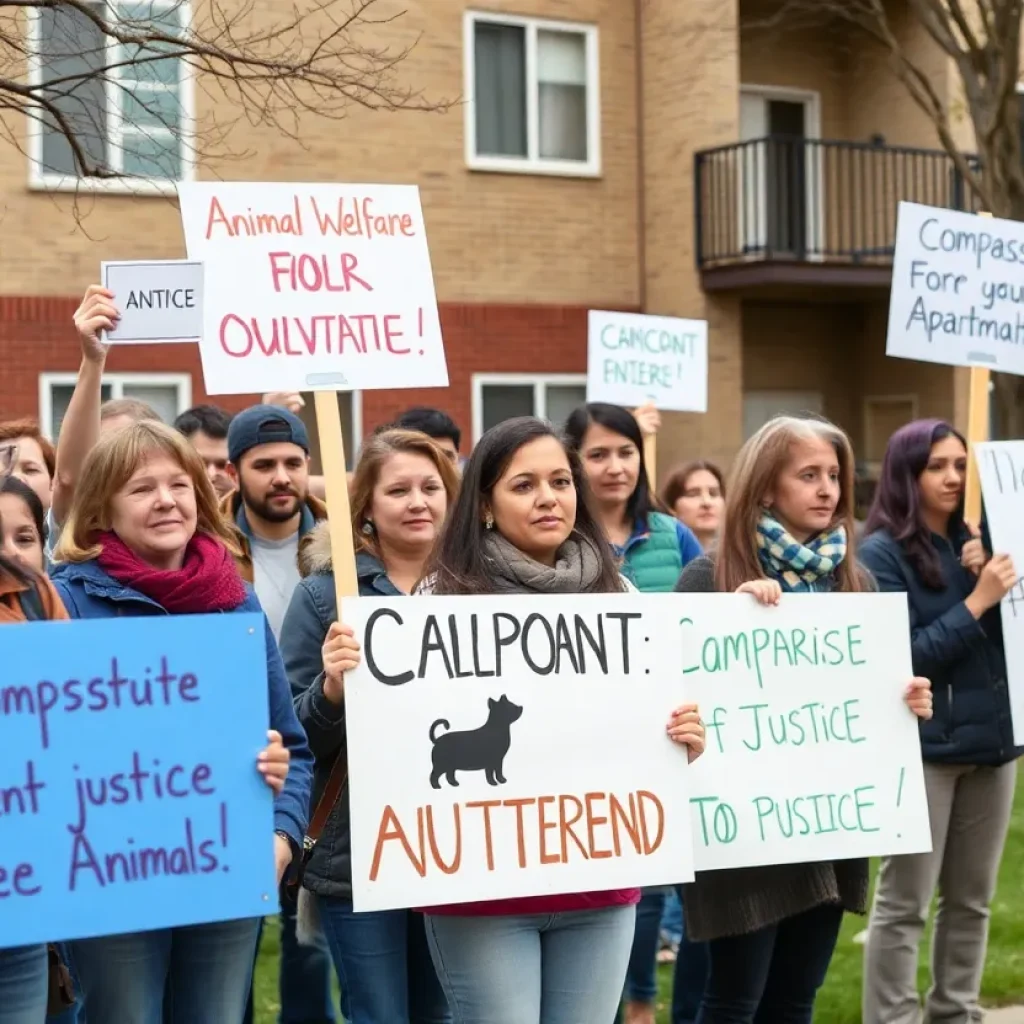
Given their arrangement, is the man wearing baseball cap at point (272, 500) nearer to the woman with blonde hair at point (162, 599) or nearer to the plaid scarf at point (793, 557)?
the woman with blonde hair at point (162, 599)

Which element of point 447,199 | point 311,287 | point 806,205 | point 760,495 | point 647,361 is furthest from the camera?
point 806,205

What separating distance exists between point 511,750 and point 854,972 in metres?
3.13

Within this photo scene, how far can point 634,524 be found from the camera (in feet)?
18.6

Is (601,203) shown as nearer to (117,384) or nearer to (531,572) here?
(117,384)

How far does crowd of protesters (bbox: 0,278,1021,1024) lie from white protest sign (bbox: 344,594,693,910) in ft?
0.22

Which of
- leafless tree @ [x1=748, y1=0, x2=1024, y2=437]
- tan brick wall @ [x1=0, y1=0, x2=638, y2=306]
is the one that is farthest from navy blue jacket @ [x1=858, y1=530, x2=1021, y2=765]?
tan brick wall @ [x1=0, y1=0, x2=638, y2=306]

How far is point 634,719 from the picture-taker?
3699 millimetres

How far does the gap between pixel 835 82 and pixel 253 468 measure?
14.8 metres

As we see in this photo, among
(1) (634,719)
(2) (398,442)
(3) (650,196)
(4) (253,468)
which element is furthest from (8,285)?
(1) (634,719)

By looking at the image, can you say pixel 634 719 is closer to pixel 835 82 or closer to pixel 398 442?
pixel 398 442

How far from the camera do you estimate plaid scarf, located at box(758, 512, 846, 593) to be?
4359 mm

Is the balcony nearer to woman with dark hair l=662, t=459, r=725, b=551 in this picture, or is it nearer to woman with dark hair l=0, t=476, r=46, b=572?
woman with dark hair l=662, t=459, r=725, b=551

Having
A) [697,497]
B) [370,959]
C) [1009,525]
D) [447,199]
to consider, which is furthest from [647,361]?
[447,199]

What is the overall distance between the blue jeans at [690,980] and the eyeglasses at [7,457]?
97.6 inches
